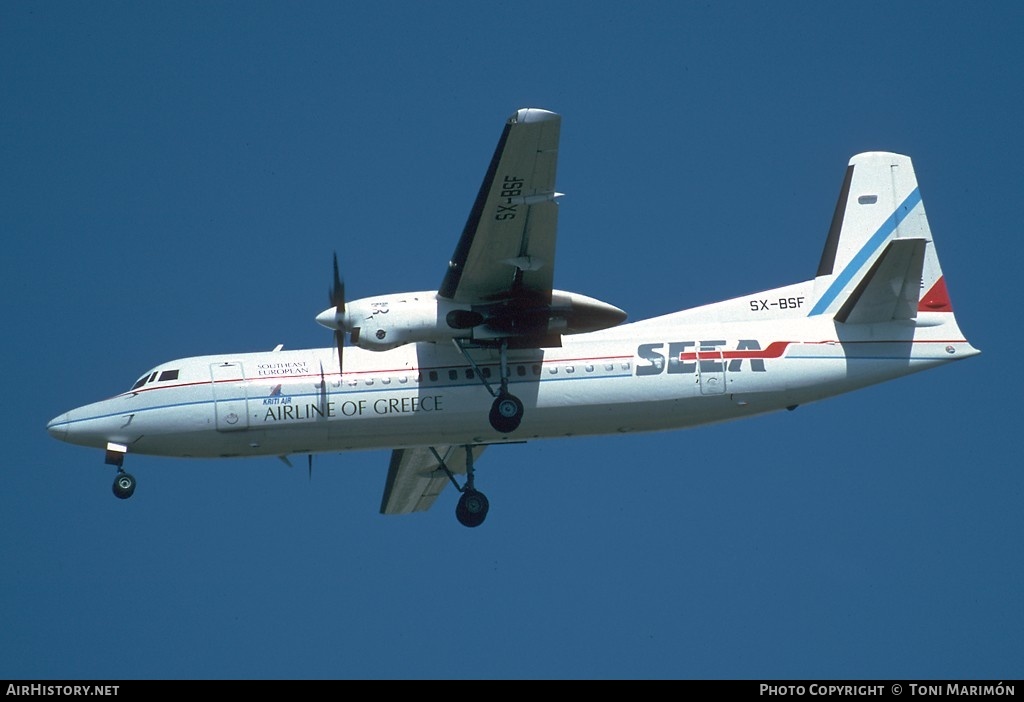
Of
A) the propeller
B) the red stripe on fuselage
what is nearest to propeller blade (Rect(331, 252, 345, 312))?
the propeller

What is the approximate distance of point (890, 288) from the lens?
84.3 ft

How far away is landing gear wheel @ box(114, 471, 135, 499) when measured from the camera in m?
25.1

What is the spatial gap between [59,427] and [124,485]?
5.09 ft

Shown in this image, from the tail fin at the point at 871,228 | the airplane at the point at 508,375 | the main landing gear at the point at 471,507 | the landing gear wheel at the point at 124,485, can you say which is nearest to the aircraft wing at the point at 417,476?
the main landing gear at the point at 471,507

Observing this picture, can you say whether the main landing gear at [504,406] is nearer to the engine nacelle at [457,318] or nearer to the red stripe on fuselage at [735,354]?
the engine nacelle at [457,318]

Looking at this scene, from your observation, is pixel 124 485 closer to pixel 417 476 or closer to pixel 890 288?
pixel 417 476

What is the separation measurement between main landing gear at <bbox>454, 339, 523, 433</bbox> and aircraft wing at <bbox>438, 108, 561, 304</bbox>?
1.06 meters

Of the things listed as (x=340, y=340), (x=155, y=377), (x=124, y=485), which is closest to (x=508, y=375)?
(x=340, y=340)

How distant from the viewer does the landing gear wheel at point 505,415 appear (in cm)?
2505

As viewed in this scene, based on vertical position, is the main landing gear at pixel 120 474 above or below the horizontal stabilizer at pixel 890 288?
below

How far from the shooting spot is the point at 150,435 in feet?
82.6

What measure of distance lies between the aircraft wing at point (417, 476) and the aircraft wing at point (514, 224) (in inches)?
181

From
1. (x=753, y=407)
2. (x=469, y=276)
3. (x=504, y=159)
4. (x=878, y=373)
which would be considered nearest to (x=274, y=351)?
(x=469, y=276)
